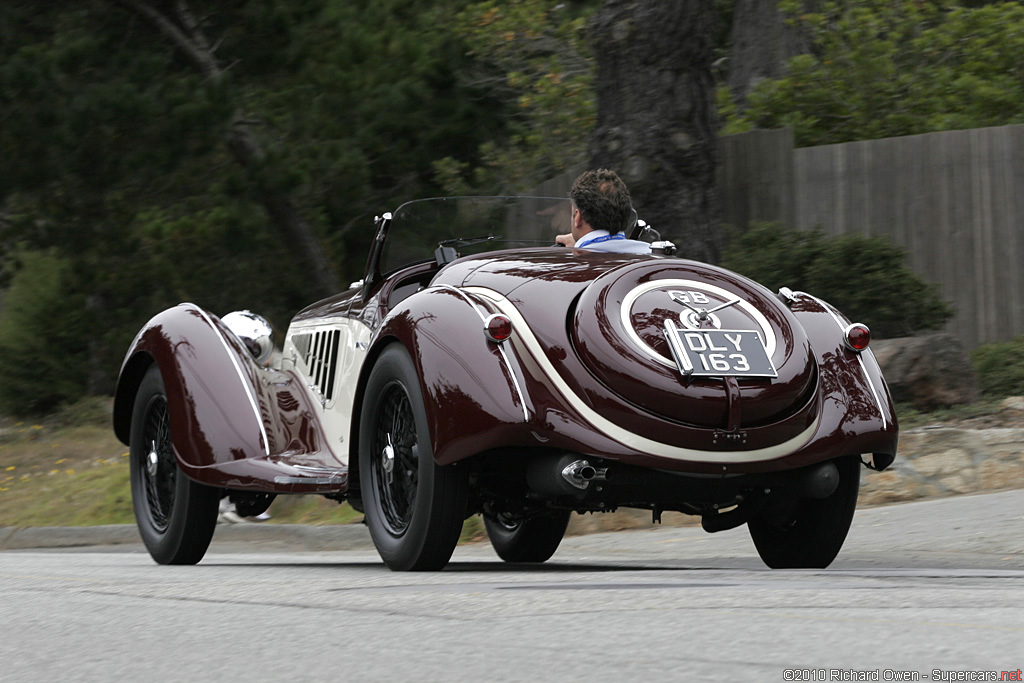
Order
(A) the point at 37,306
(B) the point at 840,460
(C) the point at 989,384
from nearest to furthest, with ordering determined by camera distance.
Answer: (B) the point at 840,460 < (C) the point at 989,384 < (A) the point at 37,306

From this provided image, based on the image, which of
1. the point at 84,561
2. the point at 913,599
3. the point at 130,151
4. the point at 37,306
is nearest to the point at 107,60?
the point at 130,151

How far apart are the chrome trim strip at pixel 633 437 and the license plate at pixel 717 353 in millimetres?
266

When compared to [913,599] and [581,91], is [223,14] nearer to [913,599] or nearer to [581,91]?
[581,91]

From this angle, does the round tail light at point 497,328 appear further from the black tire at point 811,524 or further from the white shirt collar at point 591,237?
the black tire at point 811,524

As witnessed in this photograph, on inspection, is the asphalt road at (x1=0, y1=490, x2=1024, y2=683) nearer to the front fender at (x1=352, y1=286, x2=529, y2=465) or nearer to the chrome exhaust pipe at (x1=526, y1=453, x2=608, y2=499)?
the chrome exhaust pipe at (x1=526, y1=453, x2=608, y2=499)

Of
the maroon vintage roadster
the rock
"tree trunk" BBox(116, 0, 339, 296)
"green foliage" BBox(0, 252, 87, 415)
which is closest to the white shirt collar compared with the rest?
the maroon vintage roadster

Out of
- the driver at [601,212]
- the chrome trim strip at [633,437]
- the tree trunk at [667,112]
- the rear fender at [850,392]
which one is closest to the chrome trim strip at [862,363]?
the rear fender at [850,392]

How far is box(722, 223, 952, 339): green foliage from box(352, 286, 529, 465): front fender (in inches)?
225

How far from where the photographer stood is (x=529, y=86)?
19.8 metres

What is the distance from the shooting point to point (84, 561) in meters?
8.05

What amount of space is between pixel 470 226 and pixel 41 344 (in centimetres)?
1524

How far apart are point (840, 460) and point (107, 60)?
14070 mm

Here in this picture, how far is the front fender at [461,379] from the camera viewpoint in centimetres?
523

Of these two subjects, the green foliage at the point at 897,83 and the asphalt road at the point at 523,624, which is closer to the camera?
the asphalt road at the point at 523,624
